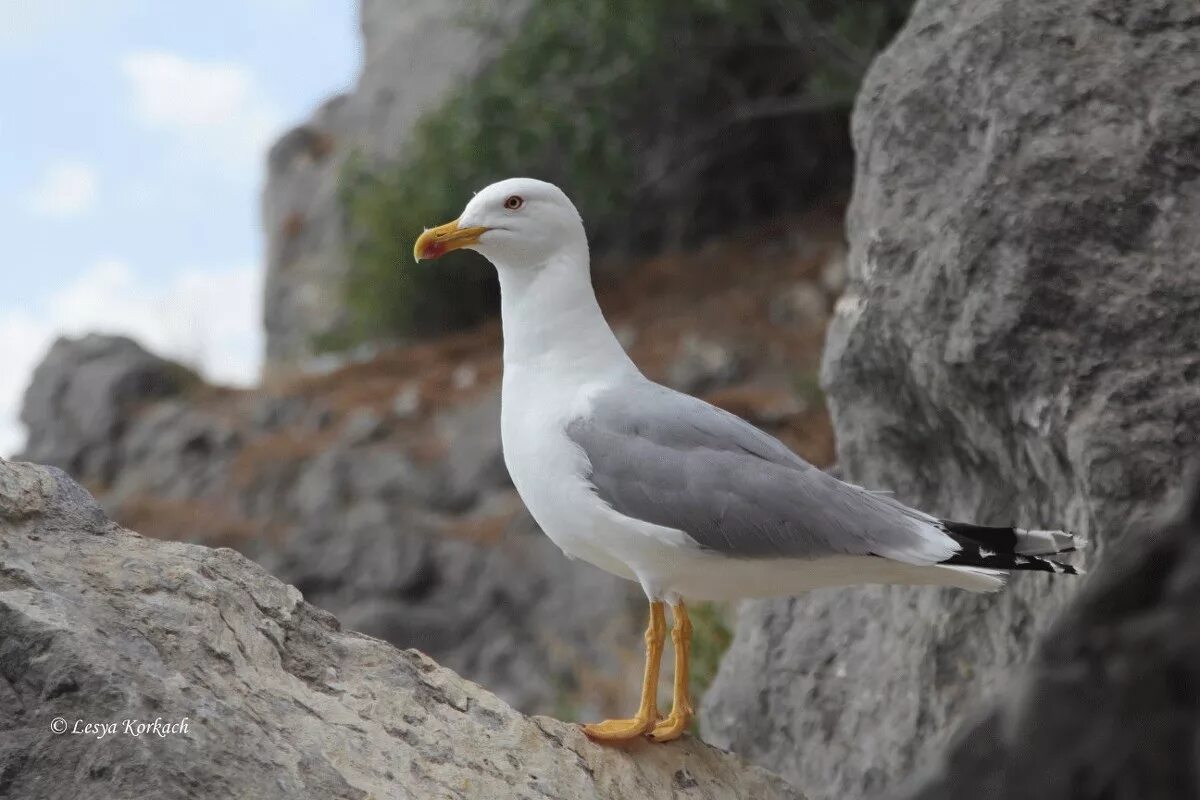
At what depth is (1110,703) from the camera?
158 centimetres

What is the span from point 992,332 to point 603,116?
8113 millimetres

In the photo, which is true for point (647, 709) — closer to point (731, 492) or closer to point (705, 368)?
point (731, 492)

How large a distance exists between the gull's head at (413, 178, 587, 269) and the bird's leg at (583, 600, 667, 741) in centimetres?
124

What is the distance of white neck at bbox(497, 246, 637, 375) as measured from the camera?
4398 millimetres

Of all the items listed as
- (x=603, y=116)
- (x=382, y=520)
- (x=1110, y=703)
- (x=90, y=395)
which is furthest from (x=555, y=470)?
(x=90, y=395)

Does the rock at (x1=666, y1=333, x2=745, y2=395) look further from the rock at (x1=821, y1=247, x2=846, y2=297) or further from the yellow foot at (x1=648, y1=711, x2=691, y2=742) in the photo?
the yellow foot at (x1=648, y1=711, x2=691, y2=742)

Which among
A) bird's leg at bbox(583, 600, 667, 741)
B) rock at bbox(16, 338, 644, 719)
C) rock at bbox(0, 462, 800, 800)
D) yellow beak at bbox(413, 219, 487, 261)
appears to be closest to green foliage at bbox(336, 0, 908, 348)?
rock at bbox(16, 338, 644, 719)

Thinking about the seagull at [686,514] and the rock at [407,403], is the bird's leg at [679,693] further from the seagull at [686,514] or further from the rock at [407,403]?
the rock at [407,403]

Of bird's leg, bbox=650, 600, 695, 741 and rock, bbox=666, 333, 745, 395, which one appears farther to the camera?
rock, bbox=666, 333, 745, 395

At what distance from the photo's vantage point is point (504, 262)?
15.1ft

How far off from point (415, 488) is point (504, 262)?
645cm

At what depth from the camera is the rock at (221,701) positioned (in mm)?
2832

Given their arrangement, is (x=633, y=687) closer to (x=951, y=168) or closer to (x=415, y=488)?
(x=415, y=488)

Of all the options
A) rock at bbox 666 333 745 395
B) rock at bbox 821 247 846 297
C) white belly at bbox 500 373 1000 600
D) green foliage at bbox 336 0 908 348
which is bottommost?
white belly at bbox 500 373 1000 600
